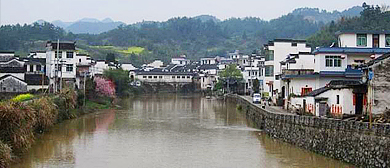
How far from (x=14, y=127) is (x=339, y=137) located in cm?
1441

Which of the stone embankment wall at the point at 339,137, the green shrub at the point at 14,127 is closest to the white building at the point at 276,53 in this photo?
the stone embankment wall at the point at 339,137

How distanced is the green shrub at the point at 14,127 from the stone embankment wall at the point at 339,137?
548 inches

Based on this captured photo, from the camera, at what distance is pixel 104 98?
66.0 m

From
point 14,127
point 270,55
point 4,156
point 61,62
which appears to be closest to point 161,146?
point 14,127

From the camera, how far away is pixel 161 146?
32375mm

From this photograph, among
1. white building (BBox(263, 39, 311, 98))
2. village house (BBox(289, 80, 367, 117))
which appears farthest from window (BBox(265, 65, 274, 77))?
village house (BBox(289, 80, 367, 117))

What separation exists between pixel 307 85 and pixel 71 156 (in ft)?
66.3

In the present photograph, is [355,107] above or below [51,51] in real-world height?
below

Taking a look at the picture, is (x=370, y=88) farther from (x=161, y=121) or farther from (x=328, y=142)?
(x=161, y=121)

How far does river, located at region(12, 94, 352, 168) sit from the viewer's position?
26875 mm

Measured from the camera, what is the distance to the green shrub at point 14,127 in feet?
82.1

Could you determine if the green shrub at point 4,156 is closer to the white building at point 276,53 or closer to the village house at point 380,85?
the village house at point 380,85

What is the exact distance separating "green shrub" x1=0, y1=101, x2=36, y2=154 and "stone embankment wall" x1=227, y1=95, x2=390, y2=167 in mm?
13912

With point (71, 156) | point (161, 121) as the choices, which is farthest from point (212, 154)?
point (161, 121)
